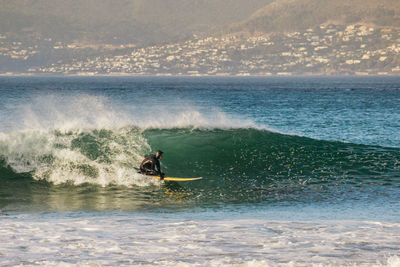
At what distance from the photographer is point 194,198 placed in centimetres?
1479

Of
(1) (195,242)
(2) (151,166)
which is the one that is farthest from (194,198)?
(1) (195,242)

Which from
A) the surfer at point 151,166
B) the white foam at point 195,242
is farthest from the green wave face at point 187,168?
the white foam at point 195,242

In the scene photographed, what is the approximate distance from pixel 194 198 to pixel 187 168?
14.5 ft

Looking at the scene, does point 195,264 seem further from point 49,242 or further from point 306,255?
point 49,242

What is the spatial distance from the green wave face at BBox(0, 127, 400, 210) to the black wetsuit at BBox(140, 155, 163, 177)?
1.66ft

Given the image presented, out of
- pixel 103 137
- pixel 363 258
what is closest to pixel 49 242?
pixel 363 258

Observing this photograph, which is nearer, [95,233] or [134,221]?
[95,233]

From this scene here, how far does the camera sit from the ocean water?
902 cm

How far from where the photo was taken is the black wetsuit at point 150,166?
1585 centimetres

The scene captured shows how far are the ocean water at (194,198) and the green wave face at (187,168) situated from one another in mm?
57

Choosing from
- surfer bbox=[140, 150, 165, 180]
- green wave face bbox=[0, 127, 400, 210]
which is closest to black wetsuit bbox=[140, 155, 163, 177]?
surfer bbox=[140, 150, 165, 180]

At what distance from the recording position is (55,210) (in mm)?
13211

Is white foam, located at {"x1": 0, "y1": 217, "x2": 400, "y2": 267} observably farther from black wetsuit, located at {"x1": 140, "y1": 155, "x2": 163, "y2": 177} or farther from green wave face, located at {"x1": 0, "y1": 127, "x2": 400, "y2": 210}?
black wetsuit, located at {"x1": 140, "y1": 155, "x2": 163, "y2": 177}

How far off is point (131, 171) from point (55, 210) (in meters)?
4.38
